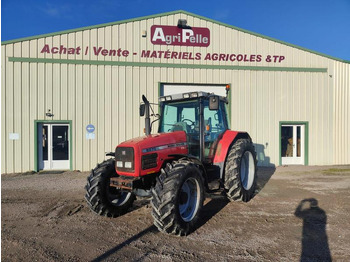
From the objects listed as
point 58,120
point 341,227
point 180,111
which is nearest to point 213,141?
point 180,111

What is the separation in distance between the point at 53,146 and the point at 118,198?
6.93 metres

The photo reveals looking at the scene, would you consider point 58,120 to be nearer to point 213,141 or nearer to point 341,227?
point 213,141

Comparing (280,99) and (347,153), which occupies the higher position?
(280,99)

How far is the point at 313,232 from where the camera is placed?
3.99 metres

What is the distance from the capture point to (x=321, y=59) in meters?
11.9

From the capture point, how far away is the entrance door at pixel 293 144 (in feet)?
39.0

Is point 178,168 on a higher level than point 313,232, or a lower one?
Result: higher

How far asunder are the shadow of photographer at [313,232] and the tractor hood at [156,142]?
2611 mm

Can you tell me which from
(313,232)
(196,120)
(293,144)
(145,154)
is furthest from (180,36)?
(313,232)

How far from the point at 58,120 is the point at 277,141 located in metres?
9.85

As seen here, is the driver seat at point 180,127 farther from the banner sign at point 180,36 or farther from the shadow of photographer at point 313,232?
the banner sign at point 180,36

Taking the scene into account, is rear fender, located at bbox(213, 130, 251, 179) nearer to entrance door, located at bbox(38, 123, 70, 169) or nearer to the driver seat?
the driver seat

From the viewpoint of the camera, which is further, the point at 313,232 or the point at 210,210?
the point at 210,210

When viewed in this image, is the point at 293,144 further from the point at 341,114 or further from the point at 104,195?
the point at 104,195
